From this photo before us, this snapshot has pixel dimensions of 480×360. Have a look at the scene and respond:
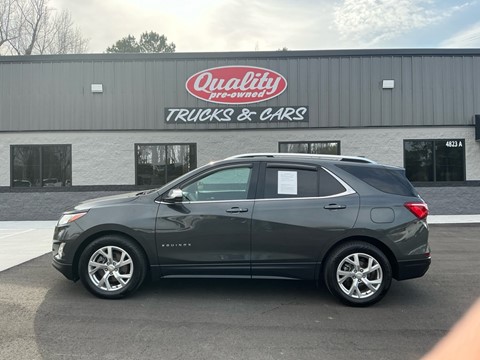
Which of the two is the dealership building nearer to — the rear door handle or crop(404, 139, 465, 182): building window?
crop(404, 139, 465, 182): building window

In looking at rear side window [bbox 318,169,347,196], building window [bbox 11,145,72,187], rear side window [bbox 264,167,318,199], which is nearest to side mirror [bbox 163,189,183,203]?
rear side window [bbox 264,167,318,199]

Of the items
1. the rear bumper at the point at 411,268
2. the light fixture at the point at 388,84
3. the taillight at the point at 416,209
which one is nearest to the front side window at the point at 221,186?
the taillight at the point at 416,209

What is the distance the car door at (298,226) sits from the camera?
16.1 feet

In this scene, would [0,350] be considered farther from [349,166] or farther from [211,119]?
[211,119]

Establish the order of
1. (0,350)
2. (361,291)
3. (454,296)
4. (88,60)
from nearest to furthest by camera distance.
A: (0,350)
(361,291)
(454,296)
(88,60)

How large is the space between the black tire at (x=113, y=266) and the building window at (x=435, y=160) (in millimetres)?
10941

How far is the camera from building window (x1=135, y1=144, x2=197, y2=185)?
13234mm

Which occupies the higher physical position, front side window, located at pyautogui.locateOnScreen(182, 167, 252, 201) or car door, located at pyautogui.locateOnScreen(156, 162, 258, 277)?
front side window, located at pyautogui.locateOnScreen(182, 167, 252, 201)

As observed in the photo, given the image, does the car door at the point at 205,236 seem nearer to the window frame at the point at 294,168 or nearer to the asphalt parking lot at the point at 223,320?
the window frame at the point at 294,168

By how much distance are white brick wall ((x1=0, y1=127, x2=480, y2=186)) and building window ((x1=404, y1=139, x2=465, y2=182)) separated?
79cm

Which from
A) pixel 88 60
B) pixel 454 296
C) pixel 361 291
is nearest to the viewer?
pixel 361 291

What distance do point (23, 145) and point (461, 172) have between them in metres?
14.4

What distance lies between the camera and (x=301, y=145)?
13.4m

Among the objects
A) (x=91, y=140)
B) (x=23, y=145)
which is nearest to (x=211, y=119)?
(x=91, y=140)
